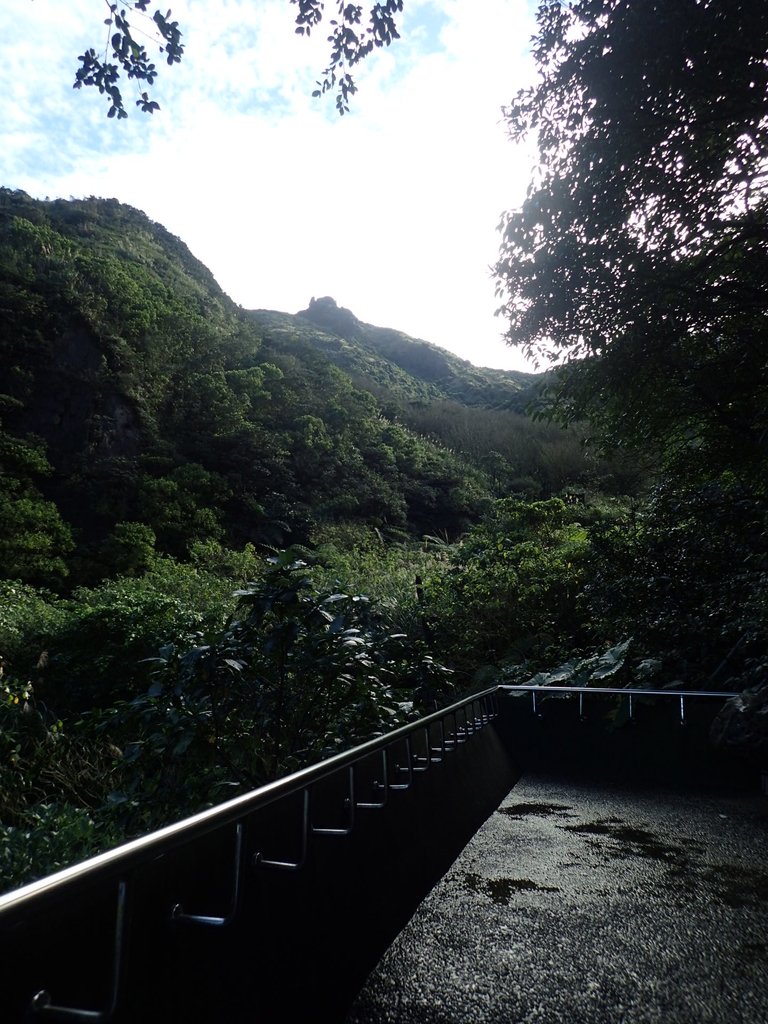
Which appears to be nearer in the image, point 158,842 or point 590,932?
point 158,842

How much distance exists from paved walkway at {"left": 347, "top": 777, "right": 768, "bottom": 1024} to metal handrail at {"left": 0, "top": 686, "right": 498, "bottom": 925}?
57 centimetres

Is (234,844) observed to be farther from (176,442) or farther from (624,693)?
(176,442)

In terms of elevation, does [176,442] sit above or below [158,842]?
above

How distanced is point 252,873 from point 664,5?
251 inches

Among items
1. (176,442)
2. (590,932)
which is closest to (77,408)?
(176,442)

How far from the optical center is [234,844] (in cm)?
133

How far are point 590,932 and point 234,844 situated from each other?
51.1 inches

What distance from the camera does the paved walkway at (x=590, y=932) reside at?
163cm

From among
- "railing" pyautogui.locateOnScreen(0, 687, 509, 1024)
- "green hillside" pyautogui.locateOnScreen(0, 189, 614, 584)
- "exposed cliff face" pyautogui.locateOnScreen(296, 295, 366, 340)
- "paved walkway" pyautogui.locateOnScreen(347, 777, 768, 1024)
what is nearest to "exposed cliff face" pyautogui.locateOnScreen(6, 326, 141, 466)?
"green hillside" pyautogui.locateOnScreen(0, 189, 614, 584)

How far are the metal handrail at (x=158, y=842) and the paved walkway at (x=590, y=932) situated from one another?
565mm

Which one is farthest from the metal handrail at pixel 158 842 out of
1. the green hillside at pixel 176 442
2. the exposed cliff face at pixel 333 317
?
the exposed cliff face at pixel 333 317

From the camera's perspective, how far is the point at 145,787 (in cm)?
317

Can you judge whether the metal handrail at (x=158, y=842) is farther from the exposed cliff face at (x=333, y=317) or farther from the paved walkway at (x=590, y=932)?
the exposed cliff face at (x=333, y=317)

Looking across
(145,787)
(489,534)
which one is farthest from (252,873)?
(489,534)
